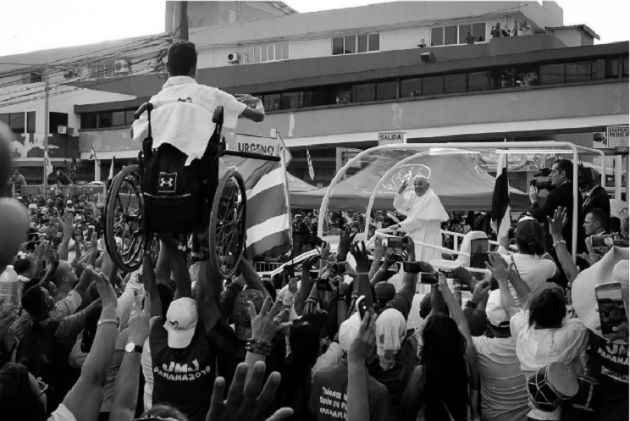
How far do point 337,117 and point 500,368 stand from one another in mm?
32296

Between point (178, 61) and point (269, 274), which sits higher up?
point (178, 61)

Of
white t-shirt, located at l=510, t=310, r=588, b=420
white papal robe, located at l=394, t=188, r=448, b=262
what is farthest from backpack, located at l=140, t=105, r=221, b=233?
white papal robe, located at l=394, t=188, r=448, b=262

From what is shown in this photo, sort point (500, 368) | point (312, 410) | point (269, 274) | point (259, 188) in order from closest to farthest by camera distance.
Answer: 1. point (312, 410)
2. point (500, 368)
3. point (259, 188)
4. point (269, 274)

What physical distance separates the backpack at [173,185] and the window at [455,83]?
2953 centimetres

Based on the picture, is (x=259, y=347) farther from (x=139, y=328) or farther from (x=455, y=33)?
(x=455, y=33)

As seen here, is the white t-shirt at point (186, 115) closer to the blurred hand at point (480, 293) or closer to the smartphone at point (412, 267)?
the smartphone at point (412, 267)

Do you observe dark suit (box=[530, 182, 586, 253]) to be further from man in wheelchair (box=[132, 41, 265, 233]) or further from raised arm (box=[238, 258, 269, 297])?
man in wheelchair (box=[132, 41, 265, 233])

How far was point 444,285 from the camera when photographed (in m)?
4.82

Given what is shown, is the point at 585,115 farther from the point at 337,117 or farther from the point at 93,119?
the point at 93,119

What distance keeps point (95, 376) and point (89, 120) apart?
4570 centimetres

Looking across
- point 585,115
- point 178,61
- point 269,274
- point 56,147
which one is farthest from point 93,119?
point 178,61

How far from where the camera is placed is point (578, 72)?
31141 mm

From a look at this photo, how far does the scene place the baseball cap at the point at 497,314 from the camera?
502 centimetres

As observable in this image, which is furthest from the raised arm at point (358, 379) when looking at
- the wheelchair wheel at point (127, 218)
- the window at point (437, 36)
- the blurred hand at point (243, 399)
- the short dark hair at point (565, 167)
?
the window at point (437, 36)
